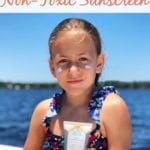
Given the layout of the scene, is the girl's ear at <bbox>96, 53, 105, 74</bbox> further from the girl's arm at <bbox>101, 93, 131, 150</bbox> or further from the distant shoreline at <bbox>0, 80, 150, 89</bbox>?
the distant shoreline at <bbox>0, 80, 150, 89</bbox>

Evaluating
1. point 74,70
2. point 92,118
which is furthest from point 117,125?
point 74,70

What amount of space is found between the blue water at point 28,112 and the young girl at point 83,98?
285mm

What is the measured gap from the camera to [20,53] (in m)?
1.68

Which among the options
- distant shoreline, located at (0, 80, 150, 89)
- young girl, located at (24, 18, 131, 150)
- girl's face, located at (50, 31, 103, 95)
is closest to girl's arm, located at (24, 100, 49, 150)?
young girl, located at (24, 18, 131, 150)

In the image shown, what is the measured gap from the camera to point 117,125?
3.91 ft

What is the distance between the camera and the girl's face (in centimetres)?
120

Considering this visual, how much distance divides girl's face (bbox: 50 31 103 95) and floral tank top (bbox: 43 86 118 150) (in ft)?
0.19

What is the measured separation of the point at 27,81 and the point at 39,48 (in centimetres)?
15

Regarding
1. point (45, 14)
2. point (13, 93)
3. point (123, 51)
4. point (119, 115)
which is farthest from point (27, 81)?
point (119, 115)

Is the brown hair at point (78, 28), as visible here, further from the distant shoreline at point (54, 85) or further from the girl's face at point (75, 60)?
the distant shoreline at point (54, 85)

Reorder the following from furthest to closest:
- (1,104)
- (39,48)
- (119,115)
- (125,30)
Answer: (1,104) < (39,48) < (125,30) < (119,115)

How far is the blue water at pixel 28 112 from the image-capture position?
153cm

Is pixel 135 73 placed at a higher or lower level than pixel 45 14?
lower

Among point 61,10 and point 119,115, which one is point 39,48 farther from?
point 119,115
